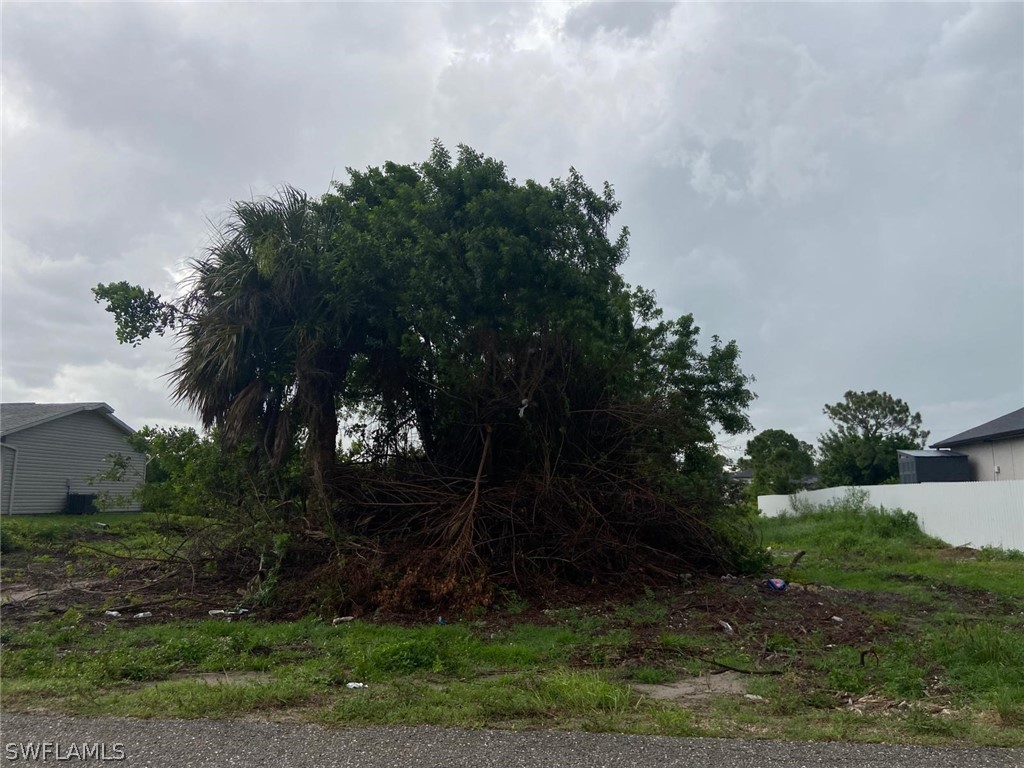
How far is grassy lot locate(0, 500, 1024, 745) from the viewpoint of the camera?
539 centimetres

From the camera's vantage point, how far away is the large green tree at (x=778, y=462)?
41500 mm

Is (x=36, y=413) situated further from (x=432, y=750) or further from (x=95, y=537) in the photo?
(x=432, y=750)

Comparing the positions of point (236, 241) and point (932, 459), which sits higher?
point (236, 241)

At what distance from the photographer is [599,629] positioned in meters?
8.77

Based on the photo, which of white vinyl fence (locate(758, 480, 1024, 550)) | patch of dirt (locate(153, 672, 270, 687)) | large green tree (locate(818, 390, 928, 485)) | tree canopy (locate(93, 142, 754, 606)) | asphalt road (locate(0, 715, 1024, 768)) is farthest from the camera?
large green tree (locate(818, 390, 928, 485))

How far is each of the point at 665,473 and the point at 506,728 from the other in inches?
318

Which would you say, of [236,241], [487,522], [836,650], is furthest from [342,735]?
[236,241]

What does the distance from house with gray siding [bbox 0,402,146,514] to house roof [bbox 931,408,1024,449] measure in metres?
27.1

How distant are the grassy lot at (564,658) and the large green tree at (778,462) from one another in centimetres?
2579

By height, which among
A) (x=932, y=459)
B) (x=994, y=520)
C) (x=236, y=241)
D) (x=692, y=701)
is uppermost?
(x=236, y=241)

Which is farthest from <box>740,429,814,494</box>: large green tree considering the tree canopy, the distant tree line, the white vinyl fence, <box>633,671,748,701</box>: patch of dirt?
<box>633,671,748,701</box>: patch of dirt

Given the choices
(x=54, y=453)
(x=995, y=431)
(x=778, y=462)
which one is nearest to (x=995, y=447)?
(x=995, y=431)

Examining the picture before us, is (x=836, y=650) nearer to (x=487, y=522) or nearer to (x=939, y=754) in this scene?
(x=939, y=754)

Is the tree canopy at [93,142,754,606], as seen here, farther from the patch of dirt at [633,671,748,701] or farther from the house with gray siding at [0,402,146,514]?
the house with gray siding at [0,402,146,514]
